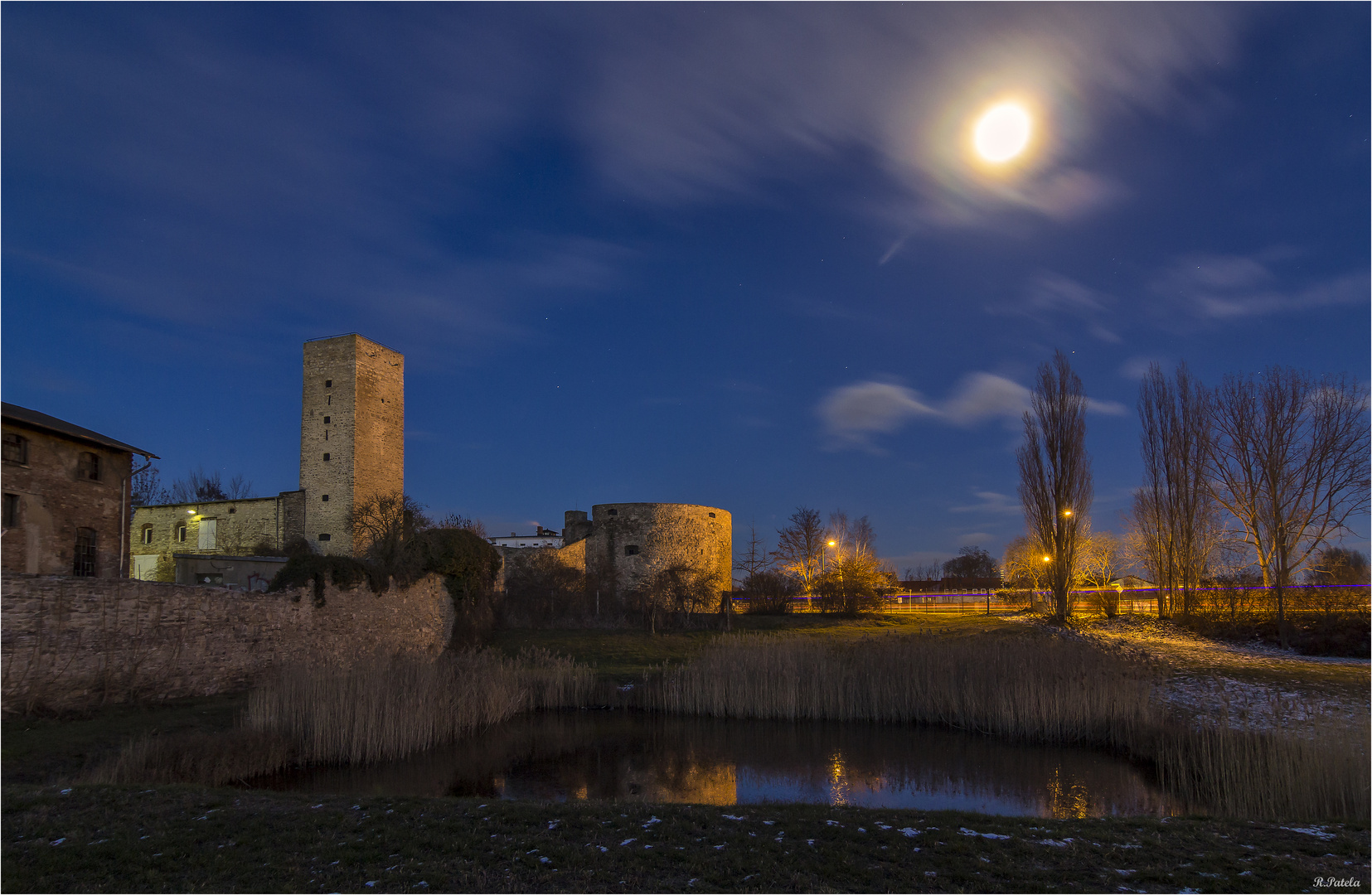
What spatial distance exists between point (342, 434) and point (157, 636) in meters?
19.7

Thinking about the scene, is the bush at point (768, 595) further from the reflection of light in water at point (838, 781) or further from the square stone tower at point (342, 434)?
the reflection of light in water at point (838, 781)

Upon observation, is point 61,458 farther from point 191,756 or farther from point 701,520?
point 701,520

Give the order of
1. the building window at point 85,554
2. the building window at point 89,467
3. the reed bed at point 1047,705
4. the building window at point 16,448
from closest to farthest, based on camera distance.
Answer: the reed bed at point 1047,705 → the building window at point 16,448 → the building window at point 85,554 → the building window at point 89,467

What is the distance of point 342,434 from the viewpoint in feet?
104

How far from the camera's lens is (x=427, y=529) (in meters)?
23.0

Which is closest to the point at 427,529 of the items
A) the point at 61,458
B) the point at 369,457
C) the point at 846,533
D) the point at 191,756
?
the point at 61,458

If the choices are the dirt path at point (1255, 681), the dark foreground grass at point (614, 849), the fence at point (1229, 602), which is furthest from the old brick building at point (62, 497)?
the dirt path at point (1255, 681)

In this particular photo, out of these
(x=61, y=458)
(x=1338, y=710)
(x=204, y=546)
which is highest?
(x=61, y=458)

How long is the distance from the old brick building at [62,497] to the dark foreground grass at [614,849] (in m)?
14.2

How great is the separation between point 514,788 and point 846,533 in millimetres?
42268

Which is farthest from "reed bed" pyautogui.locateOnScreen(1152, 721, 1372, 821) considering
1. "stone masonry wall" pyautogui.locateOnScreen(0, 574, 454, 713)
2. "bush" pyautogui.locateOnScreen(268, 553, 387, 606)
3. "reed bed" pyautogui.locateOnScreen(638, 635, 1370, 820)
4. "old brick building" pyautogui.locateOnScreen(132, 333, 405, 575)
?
"old brick building" pyautogui.locateOnScreen(132, 333, 405, 575)

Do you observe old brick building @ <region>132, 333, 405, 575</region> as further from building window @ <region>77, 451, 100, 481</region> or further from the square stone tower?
building window @ <region>77, 451, 100, 481</region>

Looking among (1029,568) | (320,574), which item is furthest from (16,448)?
(1029,568)

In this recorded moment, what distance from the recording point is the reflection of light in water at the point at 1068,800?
8.40 metres
